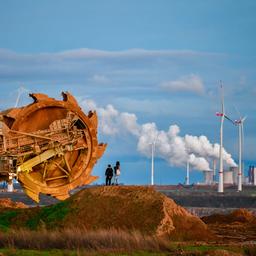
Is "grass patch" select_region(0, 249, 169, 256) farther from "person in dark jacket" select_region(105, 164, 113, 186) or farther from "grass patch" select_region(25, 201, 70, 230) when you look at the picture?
"person in dark jacket" select_region(105, 164, 113, 186)

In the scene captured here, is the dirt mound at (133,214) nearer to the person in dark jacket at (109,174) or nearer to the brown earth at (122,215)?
the brown earth at (122,215)

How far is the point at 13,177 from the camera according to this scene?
4181 centimetres

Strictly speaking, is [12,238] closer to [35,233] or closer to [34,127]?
[35,233]

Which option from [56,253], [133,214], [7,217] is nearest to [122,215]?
[133,214]

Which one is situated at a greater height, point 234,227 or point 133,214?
point 133,214

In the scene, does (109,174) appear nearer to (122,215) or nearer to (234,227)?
(234,227)

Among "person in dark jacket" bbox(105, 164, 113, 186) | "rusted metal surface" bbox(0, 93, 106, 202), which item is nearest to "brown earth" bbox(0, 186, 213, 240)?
"rusted metal surface" bbox(0, 93, 106, 202)

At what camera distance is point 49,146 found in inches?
1684

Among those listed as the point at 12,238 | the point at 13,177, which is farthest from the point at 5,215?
the point at 12,238

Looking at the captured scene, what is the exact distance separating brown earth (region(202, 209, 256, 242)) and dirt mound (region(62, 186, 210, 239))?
1.43m

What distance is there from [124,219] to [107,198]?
1546 millimetres

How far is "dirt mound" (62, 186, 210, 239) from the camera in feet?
129

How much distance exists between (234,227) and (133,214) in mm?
8240

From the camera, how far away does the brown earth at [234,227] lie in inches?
1618
